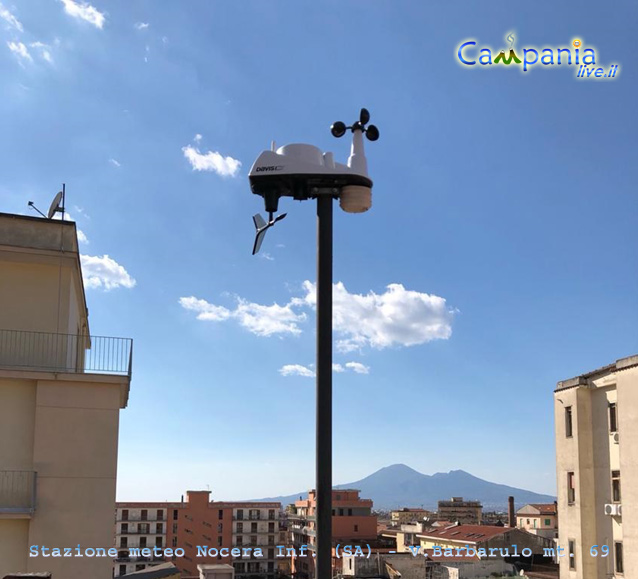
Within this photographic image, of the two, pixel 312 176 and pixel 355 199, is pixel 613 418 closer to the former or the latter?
pixel 355 199

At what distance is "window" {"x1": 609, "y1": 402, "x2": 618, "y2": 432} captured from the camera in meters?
25.7

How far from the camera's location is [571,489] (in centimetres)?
2803

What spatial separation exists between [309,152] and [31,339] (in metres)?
10.3

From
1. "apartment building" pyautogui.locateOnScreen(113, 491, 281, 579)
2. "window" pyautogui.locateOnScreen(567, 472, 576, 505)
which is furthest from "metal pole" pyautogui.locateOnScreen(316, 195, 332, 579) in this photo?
"apartment building" pyautogui.locateOnScreen(113, 491, 281, 579)

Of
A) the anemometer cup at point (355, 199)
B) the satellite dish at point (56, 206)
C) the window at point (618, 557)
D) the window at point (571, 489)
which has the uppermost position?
the satellite dish at point (56, 206)

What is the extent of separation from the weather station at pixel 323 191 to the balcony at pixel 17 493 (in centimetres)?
922

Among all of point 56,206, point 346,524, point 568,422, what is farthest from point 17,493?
point 346,524

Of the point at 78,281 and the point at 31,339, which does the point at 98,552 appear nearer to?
the point at 31,339

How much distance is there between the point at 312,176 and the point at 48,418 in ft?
32.3

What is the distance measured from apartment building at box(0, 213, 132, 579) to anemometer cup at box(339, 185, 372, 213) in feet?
29.8

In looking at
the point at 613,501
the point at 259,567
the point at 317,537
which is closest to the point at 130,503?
the point at 259,567

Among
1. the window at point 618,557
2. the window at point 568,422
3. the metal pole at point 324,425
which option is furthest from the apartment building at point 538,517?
the metal pole at point 324,425

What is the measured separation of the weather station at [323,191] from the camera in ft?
26.9

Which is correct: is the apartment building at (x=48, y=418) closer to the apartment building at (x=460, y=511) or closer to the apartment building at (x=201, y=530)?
the apartment building at (x=201, y=530)
